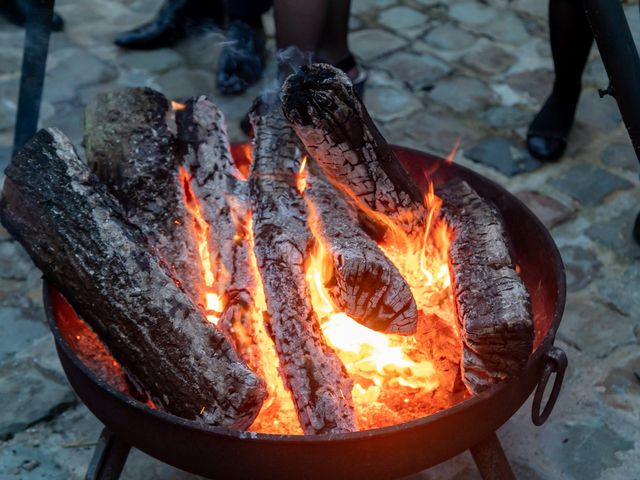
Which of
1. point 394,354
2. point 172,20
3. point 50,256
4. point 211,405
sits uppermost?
point 50,256

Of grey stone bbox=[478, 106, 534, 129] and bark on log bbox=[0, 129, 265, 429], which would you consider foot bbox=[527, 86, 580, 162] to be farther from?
bark on log bbox=[0, 129, 265, 429]

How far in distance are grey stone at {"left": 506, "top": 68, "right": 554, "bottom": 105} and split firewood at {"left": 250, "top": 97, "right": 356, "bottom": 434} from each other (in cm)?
182

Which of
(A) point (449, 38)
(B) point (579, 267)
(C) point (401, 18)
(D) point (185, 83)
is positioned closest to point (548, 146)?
(B) point (579, 267)

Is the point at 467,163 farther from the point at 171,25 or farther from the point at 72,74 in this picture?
the point at 72,74

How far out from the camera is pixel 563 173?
122 inches

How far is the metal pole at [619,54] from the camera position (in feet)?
5.37

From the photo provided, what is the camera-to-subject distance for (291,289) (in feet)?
5.57

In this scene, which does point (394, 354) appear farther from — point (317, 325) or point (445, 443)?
point (445, 443)

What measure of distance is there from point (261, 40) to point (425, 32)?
828 millimetres

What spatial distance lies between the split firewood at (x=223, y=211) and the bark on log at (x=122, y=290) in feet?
0.41

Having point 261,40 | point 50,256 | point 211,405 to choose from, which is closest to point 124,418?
point 211,405

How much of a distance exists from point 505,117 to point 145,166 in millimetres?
1903

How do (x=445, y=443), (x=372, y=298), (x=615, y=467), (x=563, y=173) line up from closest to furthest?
1. (x=445, y=443)
2. (x=372, y=298)
3. (x=615, y=467)
4. (x=563, y=173)

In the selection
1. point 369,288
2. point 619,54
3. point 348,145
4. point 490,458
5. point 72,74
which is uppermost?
point 619,54
